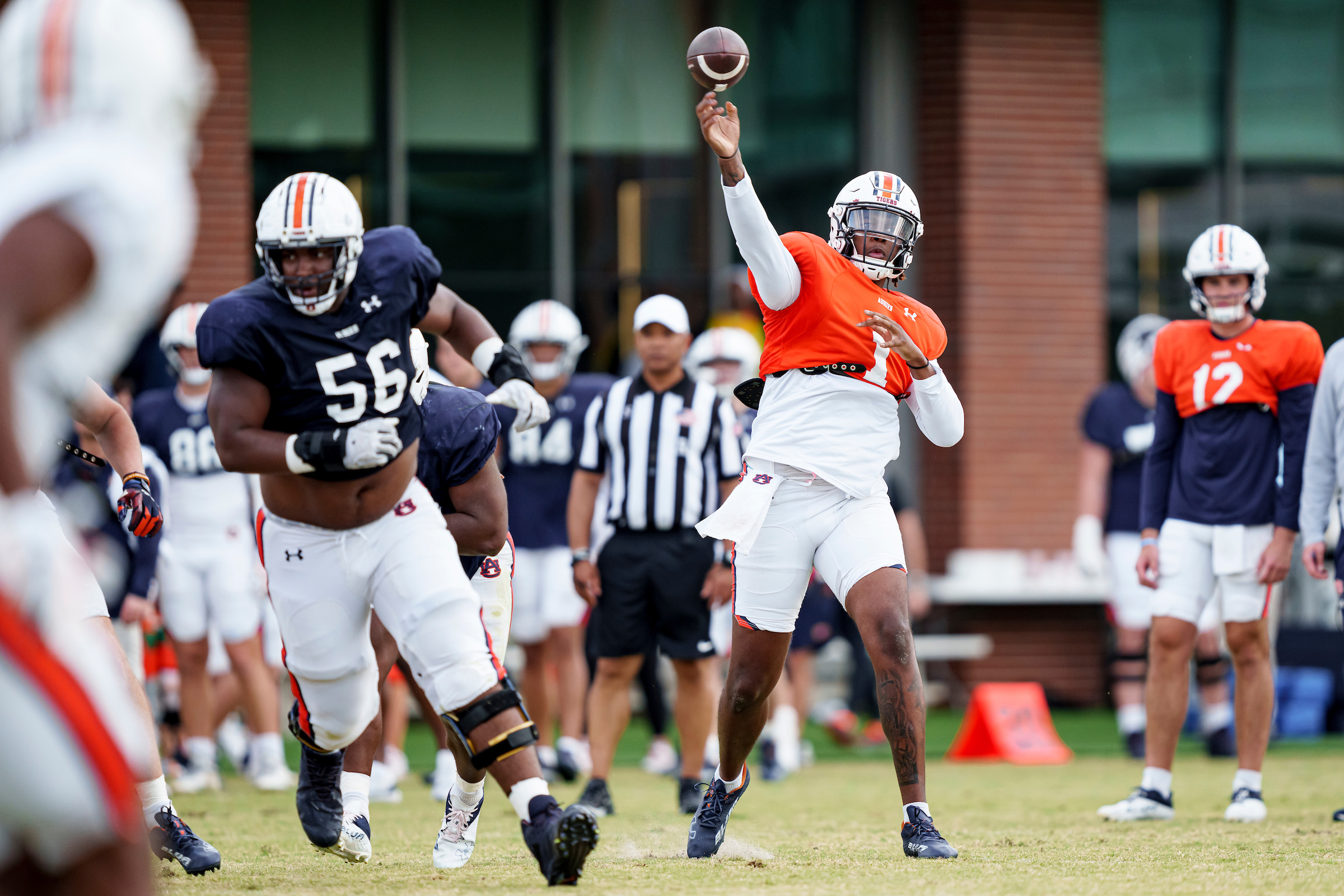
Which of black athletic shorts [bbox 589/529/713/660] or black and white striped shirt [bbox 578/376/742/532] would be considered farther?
black and white striped shirt [bbox 578/376/742/532]

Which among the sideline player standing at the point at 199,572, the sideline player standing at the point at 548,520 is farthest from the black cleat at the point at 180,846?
the sideline player standing at the point at 548,520

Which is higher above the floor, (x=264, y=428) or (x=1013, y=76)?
(x=1013, y=76)

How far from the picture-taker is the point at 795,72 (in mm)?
13727

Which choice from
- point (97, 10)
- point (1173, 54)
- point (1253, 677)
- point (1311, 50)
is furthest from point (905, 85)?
point (97, 10)

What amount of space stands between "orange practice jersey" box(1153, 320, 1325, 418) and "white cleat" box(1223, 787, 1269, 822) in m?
1.53

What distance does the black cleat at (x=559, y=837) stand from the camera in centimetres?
430

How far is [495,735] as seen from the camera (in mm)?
4449

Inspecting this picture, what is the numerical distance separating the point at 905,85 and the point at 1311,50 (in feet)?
11.8

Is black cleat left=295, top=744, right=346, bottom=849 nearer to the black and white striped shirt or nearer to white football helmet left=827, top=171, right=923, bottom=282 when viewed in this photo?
white football helmet left=827, top=171, right=923, bottom=282

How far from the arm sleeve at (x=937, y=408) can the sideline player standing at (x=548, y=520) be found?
3.74 metres

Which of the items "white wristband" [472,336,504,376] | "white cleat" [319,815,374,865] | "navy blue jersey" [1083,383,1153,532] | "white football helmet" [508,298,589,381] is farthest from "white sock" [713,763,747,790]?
"navy blue jersey" [1083,383,1153,532]

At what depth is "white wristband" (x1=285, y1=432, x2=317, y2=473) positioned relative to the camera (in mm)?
4445

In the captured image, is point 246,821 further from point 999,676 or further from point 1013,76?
point 1013,76

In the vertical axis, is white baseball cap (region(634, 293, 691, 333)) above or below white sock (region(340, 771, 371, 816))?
above
